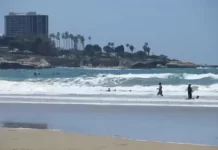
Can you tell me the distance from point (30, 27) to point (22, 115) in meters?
129

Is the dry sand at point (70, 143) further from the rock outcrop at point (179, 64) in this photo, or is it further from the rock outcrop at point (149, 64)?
the rock outcrop at point (149, 64)

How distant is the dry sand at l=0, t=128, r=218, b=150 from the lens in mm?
9617

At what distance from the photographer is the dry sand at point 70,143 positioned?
9.62 metres

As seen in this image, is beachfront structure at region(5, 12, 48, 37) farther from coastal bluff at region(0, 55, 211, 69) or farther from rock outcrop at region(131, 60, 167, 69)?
rock outcrop at region(131, 60, 167, 69)

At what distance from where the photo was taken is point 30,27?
14375 centimetres

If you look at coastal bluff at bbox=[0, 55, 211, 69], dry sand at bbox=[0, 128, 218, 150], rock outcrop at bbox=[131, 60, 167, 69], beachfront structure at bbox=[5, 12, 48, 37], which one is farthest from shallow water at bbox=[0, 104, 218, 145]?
beachfront structure at bbox=[5, 12, 48, 37]

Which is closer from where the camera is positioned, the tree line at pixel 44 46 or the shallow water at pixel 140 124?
the shallow water at pixel 140 124

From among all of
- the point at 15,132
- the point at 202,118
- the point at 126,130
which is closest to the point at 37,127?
the point at 15,132

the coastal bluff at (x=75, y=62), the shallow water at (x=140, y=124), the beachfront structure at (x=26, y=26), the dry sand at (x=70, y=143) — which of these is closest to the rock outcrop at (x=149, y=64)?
→ the coastal bluff at (x=75, y=62)

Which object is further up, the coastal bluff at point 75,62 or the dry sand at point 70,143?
the coastal bluff at point 75,62

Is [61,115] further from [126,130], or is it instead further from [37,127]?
[126,130]

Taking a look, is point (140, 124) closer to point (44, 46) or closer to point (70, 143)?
point (70, 143)

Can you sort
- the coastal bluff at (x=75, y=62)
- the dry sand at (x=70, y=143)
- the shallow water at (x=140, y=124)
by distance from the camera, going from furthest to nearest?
the coastal bluff at (x=75, y=62) → the shallow water at (x=140, y=124) → the dry sand at (x=70, y=143)

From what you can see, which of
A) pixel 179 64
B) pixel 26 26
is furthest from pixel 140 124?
pixel 26 26
